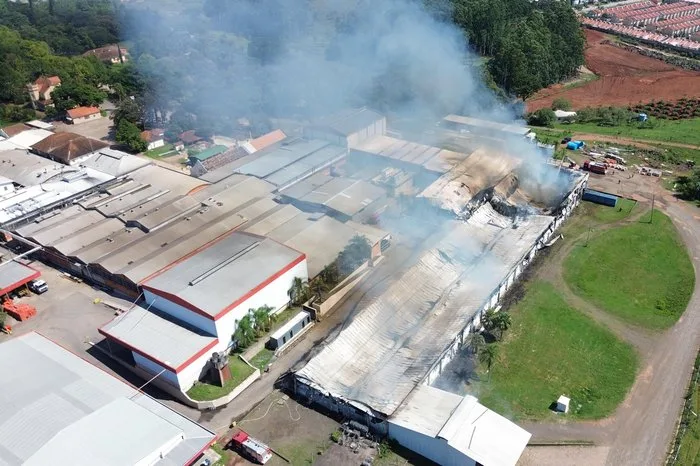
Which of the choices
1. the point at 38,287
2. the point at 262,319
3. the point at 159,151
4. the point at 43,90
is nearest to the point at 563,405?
the point at 262,319

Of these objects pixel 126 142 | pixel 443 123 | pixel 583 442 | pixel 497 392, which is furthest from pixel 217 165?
pixel 583 442

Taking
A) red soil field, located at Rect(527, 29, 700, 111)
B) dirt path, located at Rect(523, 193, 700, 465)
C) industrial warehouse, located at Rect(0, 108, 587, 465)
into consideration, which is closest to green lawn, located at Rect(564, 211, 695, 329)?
dirt path, located at Rect(523, 193, 700, 465)

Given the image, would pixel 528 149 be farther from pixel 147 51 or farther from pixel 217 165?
pixel 147 51

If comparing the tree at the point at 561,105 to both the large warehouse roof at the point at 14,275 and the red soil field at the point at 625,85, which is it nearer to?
the red soil field at the point at 625,85

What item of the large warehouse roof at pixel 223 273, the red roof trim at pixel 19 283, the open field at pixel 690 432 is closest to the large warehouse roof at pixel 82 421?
the large warehouse roof at pixel 223 273

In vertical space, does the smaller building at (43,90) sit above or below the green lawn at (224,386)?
above

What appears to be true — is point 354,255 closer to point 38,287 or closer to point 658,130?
point 38,287

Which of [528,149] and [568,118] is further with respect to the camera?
[568,118]
